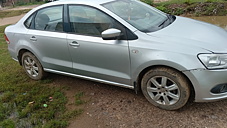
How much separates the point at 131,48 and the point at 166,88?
2.40 feet

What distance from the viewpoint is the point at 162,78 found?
2.88 metres

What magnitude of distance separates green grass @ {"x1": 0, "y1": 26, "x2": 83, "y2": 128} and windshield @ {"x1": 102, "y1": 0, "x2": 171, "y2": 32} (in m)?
1.57

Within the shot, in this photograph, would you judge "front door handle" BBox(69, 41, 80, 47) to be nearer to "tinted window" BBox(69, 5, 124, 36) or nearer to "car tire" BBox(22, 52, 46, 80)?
"tinted window" BBox(69, 5, 124, 36)

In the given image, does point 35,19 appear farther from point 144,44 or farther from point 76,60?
point 144,44

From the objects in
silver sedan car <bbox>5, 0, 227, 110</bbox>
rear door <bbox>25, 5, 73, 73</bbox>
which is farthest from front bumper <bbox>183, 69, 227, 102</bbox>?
rear door <bbox>25, 5, 73, 73</bbox>

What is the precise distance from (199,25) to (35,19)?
294 cm

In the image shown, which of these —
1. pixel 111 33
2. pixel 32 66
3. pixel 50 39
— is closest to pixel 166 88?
pixel 111 33

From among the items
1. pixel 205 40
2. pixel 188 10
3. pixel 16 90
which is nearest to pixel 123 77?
pixel 205 40

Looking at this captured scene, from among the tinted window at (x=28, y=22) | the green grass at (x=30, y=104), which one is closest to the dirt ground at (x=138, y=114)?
the green grass at (x=30, y=104)

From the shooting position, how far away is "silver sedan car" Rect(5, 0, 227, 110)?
2.63 m

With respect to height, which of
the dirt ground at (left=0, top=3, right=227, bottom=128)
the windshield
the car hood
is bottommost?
the dirt ground at (left=0, top=3, right=227, bottom=128)

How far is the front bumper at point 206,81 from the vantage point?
8.36ft

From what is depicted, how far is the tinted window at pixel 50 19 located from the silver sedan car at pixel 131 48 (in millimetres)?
17

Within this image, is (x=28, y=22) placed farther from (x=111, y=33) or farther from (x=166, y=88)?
(x=166, y=88)
